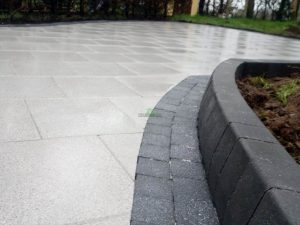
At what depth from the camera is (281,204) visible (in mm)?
1673

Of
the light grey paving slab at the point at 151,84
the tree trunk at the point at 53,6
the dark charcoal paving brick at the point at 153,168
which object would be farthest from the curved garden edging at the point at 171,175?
the tree trunk at the point at 53,6

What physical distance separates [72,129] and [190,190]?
149cm

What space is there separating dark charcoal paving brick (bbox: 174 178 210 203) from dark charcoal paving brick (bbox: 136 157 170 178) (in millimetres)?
144

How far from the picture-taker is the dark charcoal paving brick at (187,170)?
116 inches

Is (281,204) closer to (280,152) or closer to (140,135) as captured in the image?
(280,152)

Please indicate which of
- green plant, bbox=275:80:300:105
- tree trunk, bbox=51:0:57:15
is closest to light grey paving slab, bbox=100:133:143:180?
green plant, bbox=275:80:300:105

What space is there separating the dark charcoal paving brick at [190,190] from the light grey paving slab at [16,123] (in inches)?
56.4

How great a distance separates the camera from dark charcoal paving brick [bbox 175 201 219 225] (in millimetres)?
2361

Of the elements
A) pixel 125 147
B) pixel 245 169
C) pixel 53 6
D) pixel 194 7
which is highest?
pixel 194 7

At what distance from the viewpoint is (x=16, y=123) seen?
374 cm

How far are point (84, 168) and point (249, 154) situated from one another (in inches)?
53.6

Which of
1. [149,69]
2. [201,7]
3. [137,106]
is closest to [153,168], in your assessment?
[137,106]

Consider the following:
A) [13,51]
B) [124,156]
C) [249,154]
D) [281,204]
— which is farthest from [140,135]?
[13,51]

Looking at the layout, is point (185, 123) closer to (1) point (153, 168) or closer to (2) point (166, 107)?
(2) point (166, 107)
